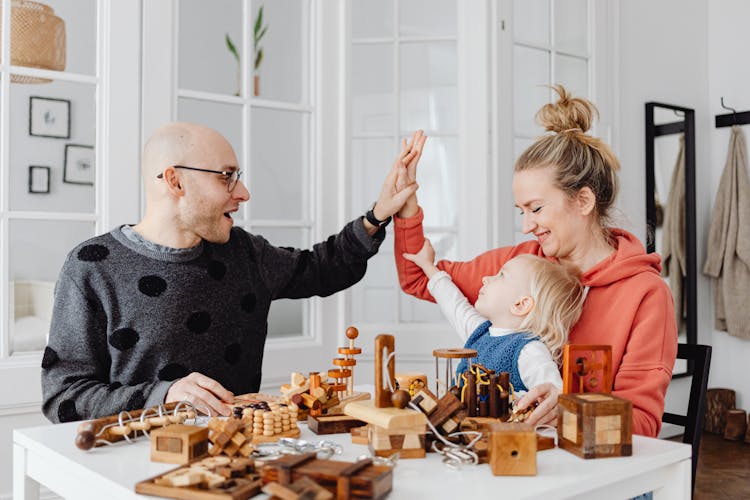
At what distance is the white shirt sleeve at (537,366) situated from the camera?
66.3 inches

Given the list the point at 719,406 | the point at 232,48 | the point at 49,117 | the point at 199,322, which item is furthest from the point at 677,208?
the point at 49,117

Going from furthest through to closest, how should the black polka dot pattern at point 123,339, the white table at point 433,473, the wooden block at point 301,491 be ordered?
the black polka dot pattern at point 123,339, the white table at point 433,473, the wooden block at point 301,491

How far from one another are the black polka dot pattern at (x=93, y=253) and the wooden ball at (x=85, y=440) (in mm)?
735

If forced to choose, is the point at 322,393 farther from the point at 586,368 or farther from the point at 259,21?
the point at 259,21

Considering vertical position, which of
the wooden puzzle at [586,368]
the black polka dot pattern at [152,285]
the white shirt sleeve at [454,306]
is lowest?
the wooden puzzle at [586,368]

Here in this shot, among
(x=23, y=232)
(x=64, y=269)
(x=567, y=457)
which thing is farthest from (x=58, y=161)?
(x=567, y=457)

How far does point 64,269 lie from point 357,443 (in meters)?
1.01

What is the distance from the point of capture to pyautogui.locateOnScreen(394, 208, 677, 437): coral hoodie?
1772 millimetres

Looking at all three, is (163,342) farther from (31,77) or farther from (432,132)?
(432,132)

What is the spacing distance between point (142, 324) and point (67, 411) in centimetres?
28

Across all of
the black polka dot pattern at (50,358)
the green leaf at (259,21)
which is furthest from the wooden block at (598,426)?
the green leaf at (259,21)

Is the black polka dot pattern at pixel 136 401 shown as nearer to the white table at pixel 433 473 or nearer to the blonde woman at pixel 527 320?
the white table at pixel 433 473

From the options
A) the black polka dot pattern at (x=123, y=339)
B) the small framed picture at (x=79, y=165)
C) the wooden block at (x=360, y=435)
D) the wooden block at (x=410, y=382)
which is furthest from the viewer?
the small framed picture at (x=79, y=165)

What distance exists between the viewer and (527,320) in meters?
1.83
